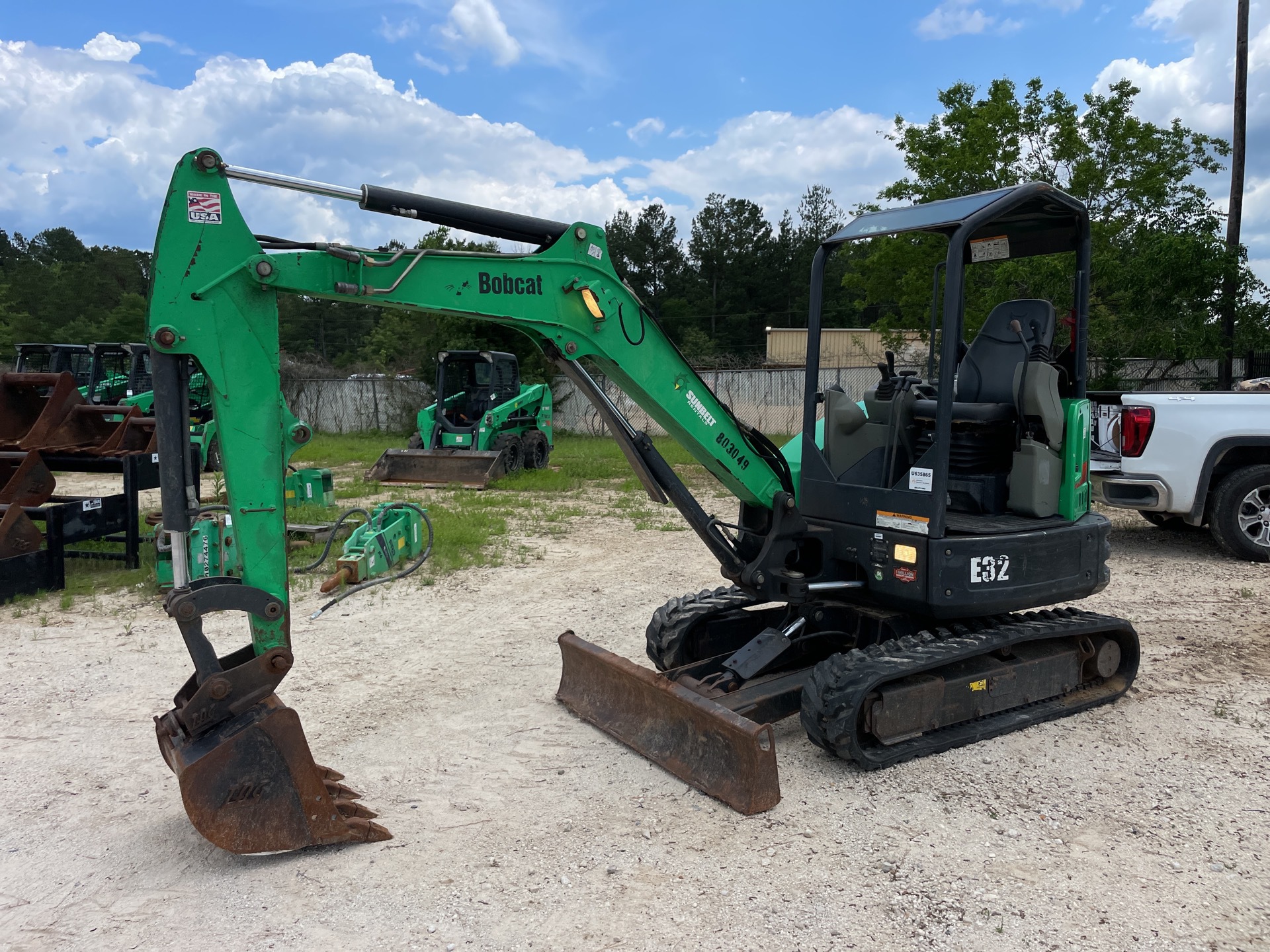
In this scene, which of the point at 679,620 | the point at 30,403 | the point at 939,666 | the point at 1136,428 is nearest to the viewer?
the point at 939,666

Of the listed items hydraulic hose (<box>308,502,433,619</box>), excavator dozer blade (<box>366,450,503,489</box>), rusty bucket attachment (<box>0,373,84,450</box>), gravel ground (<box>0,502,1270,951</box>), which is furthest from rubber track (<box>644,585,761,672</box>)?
excavator dozer blade (<box>366,450,503,489</box>)

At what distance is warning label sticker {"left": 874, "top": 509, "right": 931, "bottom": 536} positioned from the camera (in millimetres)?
4504

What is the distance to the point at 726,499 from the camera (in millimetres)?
12789

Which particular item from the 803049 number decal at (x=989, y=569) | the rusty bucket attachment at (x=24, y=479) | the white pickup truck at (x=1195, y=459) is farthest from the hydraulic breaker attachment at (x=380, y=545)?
the white pickup truck at (x=1195, y=459)

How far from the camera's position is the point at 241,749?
3459 millimetres

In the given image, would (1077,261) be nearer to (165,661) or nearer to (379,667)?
(379,667)

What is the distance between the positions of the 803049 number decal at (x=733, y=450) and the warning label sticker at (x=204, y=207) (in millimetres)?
2448

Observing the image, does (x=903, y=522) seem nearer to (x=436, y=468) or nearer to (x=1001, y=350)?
(x=1001, y=350)

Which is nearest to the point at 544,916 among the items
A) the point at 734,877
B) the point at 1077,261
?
the point at 734,877

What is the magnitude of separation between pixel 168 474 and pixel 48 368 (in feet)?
57.4

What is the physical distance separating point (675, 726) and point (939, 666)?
1.33 m

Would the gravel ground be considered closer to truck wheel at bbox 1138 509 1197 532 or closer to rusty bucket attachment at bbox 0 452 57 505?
rusty bucket attachment at bbox 0 452 57 505

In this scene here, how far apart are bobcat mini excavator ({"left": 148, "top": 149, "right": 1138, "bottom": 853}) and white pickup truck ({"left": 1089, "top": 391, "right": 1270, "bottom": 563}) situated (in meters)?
3.81

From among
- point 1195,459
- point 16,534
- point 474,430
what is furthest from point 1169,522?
point 16,534
